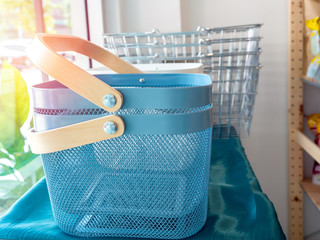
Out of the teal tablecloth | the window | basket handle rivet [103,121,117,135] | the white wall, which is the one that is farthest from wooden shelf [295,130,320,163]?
basket handle rivet [103,121,117,135]

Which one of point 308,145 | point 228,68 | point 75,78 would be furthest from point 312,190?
point 75,78

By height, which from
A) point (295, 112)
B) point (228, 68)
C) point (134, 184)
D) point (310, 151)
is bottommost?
point (310, 151)

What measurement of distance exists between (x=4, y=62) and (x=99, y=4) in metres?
0.77

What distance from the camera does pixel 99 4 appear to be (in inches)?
66.7

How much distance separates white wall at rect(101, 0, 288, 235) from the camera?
1.75 meters

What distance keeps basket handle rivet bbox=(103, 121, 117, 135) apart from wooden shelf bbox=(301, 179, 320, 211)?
1388mm

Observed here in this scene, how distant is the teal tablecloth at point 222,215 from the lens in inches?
25.4

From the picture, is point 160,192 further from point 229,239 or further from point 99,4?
point 99,4

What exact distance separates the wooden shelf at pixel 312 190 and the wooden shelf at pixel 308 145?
21cm

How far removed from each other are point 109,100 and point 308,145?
136cm

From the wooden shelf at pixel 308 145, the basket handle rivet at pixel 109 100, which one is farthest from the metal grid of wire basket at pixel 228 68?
the basket handle rivet at pixel 109 100

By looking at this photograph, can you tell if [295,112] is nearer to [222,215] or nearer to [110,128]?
[222,215]

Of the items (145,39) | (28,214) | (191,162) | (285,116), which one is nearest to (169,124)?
(191,162)

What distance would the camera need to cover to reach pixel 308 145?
170 cm
